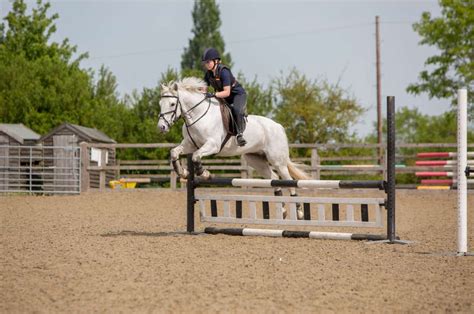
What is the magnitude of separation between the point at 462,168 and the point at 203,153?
116 inches

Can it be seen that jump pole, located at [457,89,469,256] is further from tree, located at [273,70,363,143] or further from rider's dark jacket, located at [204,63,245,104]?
tree, located at [273,70,363,143]

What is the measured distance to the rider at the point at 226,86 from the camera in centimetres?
Result: 884

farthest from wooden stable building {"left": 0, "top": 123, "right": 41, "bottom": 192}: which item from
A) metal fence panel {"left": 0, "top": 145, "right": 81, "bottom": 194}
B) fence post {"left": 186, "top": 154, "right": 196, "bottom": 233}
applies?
fence post {"left": 186, "top": 154, "right": 196, "bottom": 233}

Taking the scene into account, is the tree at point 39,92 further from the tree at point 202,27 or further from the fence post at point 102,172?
the tree at point 202,27

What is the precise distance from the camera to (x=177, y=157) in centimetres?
866

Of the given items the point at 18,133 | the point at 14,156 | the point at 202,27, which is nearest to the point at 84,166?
the point at 14,156

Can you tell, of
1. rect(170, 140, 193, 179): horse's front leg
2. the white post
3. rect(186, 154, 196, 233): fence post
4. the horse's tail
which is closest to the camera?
the white post

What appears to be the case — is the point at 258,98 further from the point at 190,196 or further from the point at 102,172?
the point at 190,196

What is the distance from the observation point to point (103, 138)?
77.3ft

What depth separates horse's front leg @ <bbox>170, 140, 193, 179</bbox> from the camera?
342 inches

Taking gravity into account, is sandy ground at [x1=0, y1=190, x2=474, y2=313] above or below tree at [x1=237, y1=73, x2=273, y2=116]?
below

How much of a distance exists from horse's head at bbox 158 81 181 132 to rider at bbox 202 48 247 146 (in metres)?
0.42

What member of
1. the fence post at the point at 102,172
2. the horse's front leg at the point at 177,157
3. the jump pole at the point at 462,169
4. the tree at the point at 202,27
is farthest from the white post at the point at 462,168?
the tree at the point at 202,27

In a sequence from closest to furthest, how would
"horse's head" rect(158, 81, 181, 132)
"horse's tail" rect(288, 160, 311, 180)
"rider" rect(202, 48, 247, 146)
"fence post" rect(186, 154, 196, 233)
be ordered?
"horse's head" rect(158, 81, 181, 132)
"rider" rect(202, 48, 247, 146)
"fence post" rect(186, 154, 196, 233)
"horse's tail" rect(288, 160, 311, 180)
